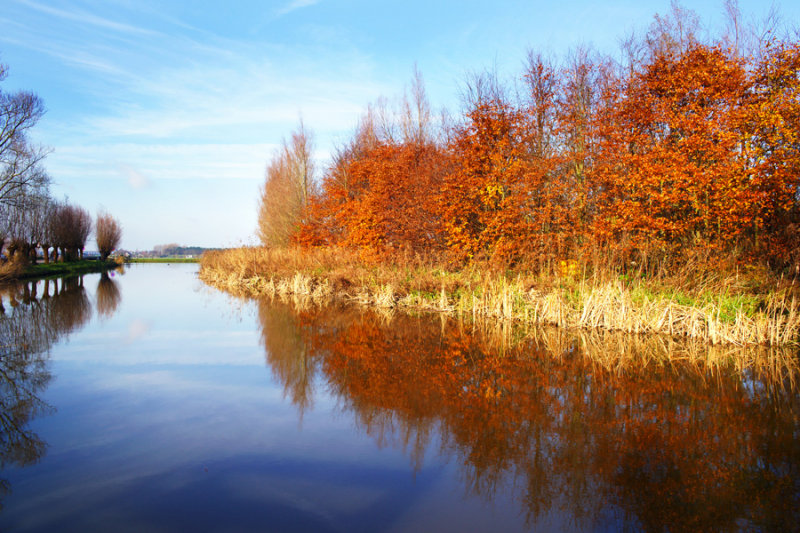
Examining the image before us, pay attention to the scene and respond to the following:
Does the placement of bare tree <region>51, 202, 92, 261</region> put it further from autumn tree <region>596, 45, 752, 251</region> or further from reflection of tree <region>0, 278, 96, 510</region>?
autumn tree <region>596, 45, 752, 251</region>

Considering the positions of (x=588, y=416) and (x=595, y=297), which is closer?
(x=588, y=416)

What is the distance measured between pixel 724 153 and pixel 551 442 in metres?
10.2

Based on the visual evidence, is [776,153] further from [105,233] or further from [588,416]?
[105,233]

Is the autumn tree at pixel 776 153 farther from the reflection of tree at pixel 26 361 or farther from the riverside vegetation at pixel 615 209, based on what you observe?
the reflection of tree at pixel 26 361

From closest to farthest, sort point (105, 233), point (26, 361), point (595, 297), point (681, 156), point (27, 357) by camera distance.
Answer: point (26, 361) → point (27, 357) → point (595, 297) → point (681, 156) → point (105, 233)

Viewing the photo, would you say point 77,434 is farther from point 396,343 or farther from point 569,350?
point 569,350

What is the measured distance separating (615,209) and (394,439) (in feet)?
35.9

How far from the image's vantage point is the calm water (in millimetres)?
3693

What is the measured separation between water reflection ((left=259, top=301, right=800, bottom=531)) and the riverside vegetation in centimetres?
188

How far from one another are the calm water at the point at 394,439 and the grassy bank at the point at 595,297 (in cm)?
138

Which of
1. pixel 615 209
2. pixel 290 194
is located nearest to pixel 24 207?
pixel 290 194

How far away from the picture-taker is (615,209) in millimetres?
13820

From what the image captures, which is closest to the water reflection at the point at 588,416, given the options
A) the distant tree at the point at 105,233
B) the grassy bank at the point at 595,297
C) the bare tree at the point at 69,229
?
the grassy bank at the point at 595,297

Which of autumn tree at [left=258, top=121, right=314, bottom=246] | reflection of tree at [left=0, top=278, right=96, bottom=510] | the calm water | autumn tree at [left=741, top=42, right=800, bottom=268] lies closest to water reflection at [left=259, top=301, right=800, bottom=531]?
the calm water
